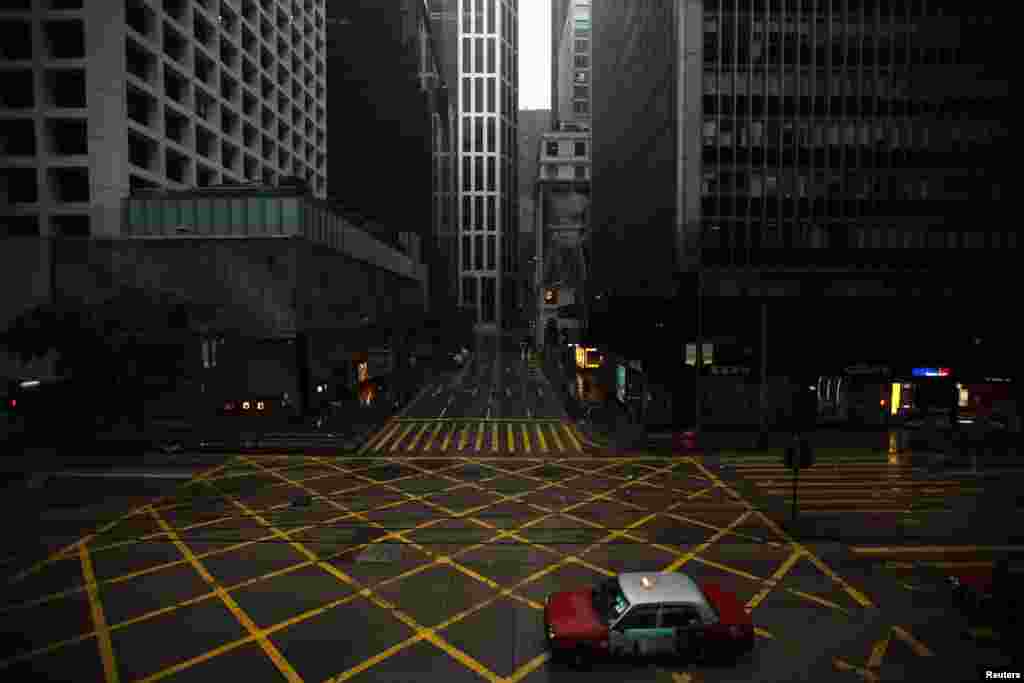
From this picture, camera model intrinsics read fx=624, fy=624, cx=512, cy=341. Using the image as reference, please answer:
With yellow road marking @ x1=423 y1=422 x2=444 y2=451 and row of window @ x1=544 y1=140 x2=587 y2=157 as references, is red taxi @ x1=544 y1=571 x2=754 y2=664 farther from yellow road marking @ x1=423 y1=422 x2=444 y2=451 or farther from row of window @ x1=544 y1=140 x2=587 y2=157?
row of window @ x1=544 y1=140 x2=587 y2=157

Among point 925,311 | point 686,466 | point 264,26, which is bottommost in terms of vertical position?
point 686,466

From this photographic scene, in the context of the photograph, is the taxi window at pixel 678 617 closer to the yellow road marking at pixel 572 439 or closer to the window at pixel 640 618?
the window at pixel 640 618

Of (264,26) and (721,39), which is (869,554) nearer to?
(721,39)

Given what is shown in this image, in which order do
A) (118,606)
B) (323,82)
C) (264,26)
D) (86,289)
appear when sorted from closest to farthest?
(118,606) < (86,289) < (264,26) < (323,82)

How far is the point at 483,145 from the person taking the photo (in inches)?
6683

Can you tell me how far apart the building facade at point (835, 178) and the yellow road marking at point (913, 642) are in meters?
26.3

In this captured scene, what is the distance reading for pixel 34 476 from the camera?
25594 mm

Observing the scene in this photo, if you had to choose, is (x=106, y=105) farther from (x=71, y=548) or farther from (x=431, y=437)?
(x=71, y=548)

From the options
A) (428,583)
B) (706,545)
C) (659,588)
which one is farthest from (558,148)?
(659,588)

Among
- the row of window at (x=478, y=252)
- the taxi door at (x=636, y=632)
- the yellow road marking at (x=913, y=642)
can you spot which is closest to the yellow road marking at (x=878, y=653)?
the yellow road marking at (x=913, y=642)

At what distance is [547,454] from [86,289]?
3065cm

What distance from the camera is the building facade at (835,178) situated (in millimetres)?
38844

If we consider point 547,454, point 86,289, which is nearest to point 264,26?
point 86,289

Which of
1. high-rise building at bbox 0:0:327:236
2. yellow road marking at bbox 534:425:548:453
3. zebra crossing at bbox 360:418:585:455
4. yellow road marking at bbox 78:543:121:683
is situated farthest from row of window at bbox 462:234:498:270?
yellow road marking at bbox 78:543:121:683
